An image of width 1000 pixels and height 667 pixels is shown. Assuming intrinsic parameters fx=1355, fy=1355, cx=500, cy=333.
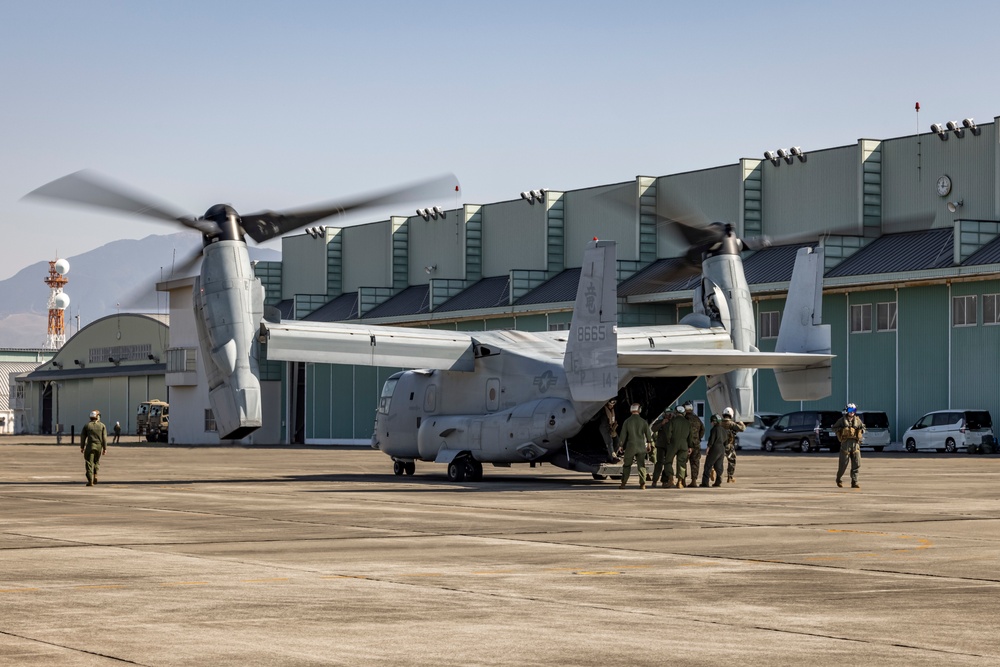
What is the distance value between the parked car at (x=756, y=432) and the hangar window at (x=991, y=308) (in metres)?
10.3

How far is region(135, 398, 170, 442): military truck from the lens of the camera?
84875 millimetres

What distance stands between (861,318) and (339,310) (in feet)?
123

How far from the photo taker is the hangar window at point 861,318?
58281mm

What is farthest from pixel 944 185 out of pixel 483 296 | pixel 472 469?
pixel 472 469

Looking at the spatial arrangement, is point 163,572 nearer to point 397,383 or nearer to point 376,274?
point 397,383

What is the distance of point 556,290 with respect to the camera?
2778 inches

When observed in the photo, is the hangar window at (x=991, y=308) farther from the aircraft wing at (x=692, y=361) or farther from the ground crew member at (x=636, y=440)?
the ground crew member at (x=636, y=440)

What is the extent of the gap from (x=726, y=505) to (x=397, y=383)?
13.7m

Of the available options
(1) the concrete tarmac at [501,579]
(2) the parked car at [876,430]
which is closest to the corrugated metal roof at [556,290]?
(2) the parked car at [876,430]

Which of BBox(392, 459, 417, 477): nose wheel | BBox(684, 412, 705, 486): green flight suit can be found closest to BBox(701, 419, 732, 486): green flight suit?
BBox(684, 412, 705, 486): green flight suit

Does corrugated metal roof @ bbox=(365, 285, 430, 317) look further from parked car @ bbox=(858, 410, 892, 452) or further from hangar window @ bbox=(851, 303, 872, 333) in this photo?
parked car @ bbox=(858, 410, 892, 452)

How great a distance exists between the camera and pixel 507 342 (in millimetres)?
32375

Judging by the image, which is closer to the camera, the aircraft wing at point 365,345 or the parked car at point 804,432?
the aircraft wing at point 365,345

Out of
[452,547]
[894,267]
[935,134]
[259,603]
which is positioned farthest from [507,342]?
[935,134]
